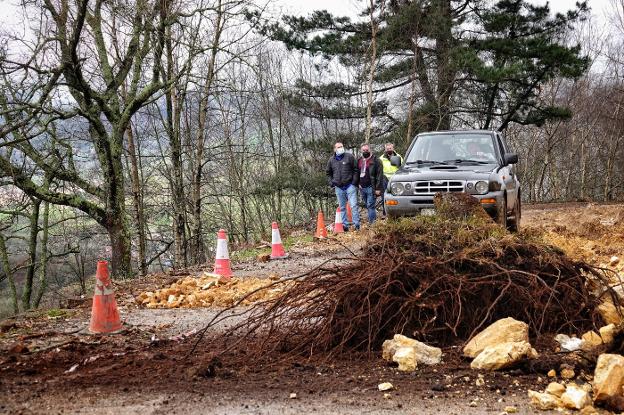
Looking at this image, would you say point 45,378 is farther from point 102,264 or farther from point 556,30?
point 556,30

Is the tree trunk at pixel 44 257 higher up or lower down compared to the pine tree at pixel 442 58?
lower down

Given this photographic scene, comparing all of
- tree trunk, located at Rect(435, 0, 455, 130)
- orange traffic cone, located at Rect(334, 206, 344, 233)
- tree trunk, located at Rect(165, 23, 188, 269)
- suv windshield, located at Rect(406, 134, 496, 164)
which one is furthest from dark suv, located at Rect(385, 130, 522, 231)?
tree trunk, located at Rect(435, 0, 455, 130)

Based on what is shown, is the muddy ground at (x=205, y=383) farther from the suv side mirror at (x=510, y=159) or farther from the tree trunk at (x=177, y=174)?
the tree trunk at (x=177, y=174)

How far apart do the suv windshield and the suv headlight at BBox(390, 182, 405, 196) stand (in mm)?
1011

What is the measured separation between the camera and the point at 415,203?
8.51 metres

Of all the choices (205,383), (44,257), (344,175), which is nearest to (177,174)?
(344,175)

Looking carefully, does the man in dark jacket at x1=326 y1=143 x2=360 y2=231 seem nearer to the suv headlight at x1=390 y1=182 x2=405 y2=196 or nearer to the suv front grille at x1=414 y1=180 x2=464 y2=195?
the suv headlight at x1=390 y1=182 x2=405 y2=196

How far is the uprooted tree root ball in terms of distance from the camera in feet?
14.4

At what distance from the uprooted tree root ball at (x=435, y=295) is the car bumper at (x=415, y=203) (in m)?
3.16

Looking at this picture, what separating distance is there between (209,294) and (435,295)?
3724 millimetres

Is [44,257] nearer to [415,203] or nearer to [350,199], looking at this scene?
[350,199]

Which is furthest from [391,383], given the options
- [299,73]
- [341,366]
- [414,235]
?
[299,73]

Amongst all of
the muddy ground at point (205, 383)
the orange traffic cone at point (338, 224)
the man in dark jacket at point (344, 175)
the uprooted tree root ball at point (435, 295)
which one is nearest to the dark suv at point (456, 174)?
the uprooted tree root ball at point (435, 295)

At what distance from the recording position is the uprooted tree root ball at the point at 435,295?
4.40 metres
